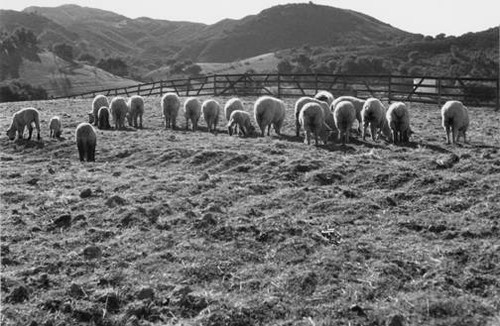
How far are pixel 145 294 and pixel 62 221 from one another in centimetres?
311

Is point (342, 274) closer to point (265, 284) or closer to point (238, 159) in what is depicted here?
point (265, 284)

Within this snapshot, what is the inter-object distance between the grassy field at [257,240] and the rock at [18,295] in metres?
0.02

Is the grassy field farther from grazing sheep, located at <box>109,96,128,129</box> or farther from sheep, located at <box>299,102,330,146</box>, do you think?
grazing sheep, located at <box>109,96,128,129</box>

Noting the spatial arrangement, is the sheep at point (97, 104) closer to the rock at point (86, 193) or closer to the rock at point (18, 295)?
the rock at point (86, 193)

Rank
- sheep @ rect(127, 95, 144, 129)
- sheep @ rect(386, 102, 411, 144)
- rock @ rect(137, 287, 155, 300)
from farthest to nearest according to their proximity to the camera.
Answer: sheep @ rect(127, 95, 144, 129) < sheep @ rect(386, 102, 411, 144) < rock @ rect(137, 287, 155, 300)

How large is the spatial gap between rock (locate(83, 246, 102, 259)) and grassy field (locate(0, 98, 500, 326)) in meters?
0.02

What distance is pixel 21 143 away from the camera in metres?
18.0

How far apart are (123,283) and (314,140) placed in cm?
1103

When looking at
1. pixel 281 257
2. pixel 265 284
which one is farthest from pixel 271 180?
pixel 265 284

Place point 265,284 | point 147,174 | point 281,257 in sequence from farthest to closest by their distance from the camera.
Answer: point 147,174 → point 281,257 → point 265,284

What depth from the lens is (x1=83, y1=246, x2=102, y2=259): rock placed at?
771cm

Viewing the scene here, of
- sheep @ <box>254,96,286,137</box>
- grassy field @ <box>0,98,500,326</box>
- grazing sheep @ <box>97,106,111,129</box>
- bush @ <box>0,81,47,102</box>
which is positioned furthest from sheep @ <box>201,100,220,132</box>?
bush @ <box>0,81,47,102</box>

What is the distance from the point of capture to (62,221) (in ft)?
29.8

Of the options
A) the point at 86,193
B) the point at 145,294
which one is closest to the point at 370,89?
the point at 86,193
